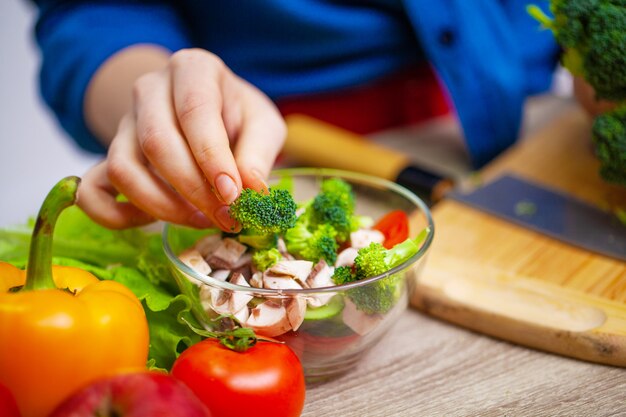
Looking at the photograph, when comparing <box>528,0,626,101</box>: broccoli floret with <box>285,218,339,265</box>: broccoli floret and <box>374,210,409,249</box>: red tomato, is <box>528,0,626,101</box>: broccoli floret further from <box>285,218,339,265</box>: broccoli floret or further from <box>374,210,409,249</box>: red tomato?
<box>285,218,339,265</box>: broccoli floret

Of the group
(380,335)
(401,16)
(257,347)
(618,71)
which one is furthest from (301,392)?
(401,16)

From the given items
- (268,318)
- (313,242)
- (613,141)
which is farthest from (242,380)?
(613,141)

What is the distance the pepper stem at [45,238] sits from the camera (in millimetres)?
612

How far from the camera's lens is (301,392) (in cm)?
66

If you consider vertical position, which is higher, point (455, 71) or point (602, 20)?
point (602, 20)

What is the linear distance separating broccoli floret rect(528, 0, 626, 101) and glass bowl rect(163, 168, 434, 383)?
40cm

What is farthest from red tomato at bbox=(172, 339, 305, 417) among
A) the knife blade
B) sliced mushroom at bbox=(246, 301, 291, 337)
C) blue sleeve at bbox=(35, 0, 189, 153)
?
blue sleeve at bbox=(35, 0, 189, 153)

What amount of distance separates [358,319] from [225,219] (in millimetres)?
199

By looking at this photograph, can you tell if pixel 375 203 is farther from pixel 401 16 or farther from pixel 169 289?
pixel 401 16

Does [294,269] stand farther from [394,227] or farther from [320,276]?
[394,227]

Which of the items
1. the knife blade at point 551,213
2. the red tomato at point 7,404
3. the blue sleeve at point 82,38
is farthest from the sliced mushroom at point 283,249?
the blue sleeve at point 82,38

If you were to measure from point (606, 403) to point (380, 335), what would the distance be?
0.93 ft

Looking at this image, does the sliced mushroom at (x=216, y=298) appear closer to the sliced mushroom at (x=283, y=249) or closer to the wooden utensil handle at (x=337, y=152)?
the sliced mushroom at (x=283, y=249)

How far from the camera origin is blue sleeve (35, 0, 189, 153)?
1.41 meters
